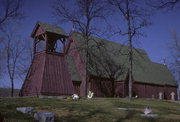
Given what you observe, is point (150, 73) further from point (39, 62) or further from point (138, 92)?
point (39, 62)

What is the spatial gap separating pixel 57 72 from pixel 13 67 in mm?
16874

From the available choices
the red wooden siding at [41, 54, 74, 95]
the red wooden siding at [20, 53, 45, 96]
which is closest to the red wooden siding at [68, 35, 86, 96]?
the red wooden siding at [41, 54, 74, 95]

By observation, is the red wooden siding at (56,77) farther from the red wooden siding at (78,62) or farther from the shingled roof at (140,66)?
the shingled roof at (140,66)

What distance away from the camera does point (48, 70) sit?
28281 mm

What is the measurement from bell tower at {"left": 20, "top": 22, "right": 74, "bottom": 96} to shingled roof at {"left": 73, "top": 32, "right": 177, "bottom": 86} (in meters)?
4.98

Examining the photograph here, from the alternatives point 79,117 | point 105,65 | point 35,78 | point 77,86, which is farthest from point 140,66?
point 79,117

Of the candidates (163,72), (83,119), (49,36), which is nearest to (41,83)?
(49,36)

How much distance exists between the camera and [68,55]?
36.0 metres

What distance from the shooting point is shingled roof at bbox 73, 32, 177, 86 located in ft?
127

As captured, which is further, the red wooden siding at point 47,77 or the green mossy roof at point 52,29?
the green mossy roof at point 52,29

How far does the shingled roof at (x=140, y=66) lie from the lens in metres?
38.7

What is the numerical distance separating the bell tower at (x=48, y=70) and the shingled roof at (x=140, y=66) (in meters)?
4.98

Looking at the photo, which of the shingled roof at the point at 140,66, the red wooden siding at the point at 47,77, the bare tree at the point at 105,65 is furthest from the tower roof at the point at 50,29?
the bare tree at the point at 105,65

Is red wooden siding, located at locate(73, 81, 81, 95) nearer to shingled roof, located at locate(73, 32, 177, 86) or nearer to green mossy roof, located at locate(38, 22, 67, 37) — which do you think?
shingled roof, located at locate(73, 32, 177, 86)
